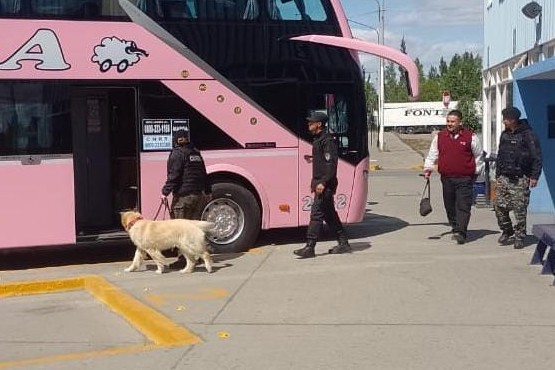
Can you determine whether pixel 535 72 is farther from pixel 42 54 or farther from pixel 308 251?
pixel 42 54

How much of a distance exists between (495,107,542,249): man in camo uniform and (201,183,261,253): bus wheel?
343 centimetres

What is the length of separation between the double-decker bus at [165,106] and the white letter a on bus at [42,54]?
0.02 meters

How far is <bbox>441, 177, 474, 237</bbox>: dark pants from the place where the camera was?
1087 cm

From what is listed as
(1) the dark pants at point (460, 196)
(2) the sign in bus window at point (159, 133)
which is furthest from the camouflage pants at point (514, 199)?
(2) the sign in bus window at point (159, 133)

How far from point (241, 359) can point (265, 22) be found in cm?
598

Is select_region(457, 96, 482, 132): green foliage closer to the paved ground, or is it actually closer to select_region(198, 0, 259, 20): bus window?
select_region(198, 0, 259, 20): bus window

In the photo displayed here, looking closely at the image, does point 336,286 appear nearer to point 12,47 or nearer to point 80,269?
point 80,269

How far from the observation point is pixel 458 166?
10859mm

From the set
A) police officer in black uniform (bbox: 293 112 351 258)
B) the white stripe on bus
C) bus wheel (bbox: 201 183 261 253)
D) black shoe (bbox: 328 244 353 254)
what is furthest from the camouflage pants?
bus wheel (bbox: 201 183 261 253)

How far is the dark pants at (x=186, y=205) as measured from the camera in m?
9.53

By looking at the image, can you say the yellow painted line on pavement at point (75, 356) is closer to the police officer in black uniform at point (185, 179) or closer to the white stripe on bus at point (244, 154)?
the police officer in black uniform at point (185, 179)

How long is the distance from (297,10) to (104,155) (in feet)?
11.3

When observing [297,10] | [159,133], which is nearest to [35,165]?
[159,133]

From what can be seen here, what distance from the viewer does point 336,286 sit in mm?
8320
